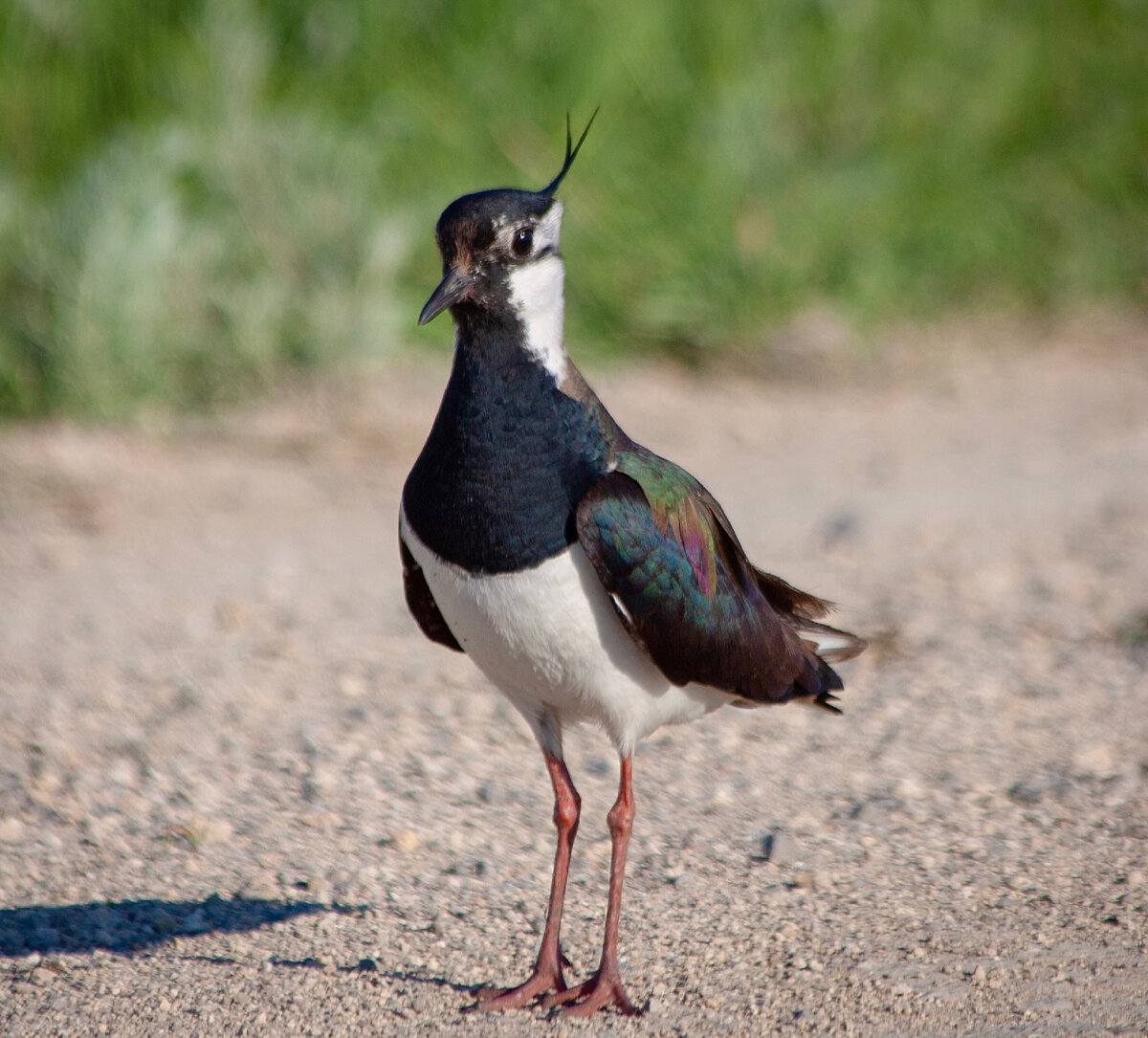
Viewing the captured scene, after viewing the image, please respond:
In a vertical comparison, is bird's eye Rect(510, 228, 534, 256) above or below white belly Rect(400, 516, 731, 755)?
above

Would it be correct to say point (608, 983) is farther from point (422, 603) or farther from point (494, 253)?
point (494, 253)

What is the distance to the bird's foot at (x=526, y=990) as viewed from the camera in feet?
10.9

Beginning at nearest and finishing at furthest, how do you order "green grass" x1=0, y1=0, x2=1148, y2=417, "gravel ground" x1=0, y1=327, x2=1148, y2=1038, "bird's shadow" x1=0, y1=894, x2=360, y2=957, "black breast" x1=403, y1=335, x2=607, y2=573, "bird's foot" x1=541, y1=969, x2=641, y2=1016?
"black breast" x1=403, y1=335, x2=607, y2=573 < "bird's foot" x1=541, y1=969, x2=641, y2=1016 < "gravel ground" x1=0, y1=327, x2=1148, y2=1038 < "bird's shadow" x1=0, y1=894, x2=360, y2=957 < "green grass" x1=0, y1=0, x2=1148, y2=417

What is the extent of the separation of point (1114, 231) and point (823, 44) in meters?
2.54

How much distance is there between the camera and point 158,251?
296 inches

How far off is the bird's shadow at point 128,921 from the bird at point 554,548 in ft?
2.30

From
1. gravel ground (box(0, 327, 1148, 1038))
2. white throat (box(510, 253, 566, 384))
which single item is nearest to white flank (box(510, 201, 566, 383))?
white throat (box(510, 253, 566, 384))

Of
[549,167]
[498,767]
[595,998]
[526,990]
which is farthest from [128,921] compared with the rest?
[549,167]

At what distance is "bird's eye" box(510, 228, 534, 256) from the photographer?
11.0 feet

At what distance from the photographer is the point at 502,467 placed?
321cm

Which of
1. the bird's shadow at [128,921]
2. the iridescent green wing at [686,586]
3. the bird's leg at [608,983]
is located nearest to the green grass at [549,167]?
the bird's shadow at [128,921]

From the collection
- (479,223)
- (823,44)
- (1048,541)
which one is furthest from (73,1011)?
(823,44)

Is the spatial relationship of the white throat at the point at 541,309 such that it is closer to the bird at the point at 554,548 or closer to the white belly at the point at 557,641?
the bird at the point at 554,548

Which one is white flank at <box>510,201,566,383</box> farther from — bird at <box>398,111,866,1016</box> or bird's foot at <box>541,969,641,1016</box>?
bird's foot at <box>541,969,641,1016</box>
